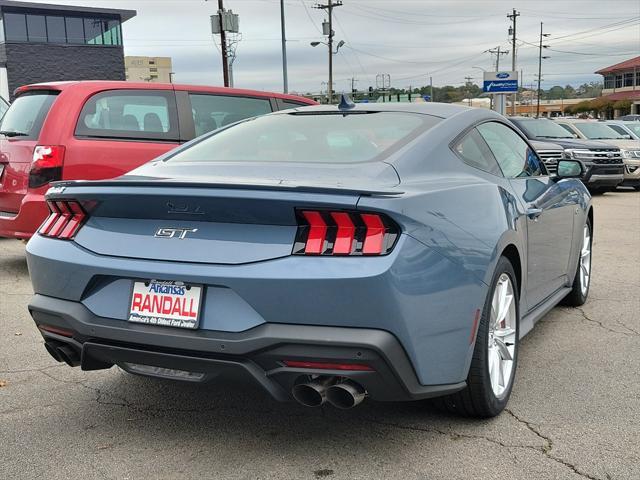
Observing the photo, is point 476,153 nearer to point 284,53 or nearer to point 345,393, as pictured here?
point 345,393

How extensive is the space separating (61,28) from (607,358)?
44.7 m

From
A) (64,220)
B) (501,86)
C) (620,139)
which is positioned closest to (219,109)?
(64,220)

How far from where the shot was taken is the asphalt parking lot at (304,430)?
9.75 ft

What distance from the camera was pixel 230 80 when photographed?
3181 centimetres

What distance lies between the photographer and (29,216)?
6676 millimetres

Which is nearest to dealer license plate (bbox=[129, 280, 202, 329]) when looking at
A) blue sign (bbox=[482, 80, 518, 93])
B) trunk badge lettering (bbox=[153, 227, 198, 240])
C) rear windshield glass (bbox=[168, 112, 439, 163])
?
trunk badge lettering (bbox=[153, 227, 198, 240])

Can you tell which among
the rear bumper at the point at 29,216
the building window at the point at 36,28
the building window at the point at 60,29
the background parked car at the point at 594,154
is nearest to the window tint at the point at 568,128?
the background parked car at the point at 594,154

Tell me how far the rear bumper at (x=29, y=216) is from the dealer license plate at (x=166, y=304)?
408 cm

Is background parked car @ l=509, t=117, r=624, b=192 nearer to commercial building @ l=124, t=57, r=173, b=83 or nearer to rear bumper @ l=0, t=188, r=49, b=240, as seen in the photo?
rear bumper @ l=0, t=188, r=49, b=240

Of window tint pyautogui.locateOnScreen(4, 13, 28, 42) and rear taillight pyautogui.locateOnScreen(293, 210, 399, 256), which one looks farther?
window tint pyautogui.locateOnScreen(4, 13, 28, 42)

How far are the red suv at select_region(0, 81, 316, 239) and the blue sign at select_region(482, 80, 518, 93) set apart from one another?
3208 cm

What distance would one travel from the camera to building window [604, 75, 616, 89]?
310 ft

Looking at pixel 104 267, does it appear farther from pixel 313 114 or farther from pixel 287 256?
pixel 313 114

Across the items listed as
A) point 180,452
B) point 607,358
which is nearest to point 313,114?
point 180,452
